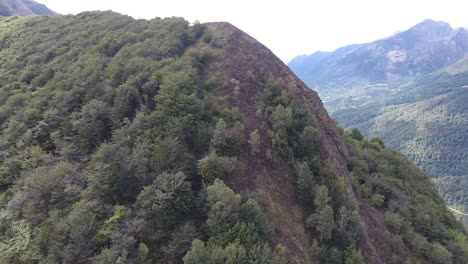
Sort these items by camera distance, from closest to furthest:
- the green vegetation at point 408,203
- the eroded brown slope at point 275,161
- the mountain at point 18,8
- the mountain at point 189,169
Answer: the mountain at point 189,169 → the eroded brown slope at point 275,161 → the green vegetation at point 408,203 → the mountain at point 18,8

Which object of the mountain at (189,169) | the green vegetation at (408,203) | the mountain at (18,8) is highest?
the mountain at (18,8)

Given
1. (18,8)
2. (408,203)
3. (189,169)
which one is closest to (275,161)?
(189,169)

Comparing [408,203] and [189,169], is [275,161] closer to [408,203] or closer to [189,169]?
[189,169]

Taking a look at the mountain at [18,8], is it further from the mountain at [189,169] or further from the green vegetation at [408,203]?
the green vegetation at [408,203]

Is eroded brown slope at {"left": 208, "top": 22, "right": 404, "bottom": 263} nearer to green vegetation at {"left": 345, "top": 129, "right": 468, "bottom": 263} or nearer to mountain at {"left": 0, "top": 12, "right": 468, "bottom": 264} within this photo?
mountain at {"left": 0, "top": 12, "right": 468, "bottom": 264}

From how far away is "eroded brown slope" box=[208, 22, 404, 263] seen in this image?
71.4 feet

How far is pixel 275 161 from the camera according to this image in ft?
83.6

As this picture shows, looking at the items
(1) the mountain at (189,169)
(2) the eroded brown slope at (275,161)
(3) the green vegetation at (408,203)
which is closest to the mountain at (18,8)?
(1) the mountain at (189,169)

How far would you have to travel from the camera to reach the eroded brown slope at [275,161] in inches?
857

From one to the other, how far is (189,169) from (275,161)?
300 inches

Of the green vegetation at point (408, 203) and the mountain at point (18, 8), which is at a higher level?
the mountain at point (18, 8)

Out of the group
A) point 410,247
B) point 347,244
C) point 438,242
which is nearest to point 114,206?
point 347,244

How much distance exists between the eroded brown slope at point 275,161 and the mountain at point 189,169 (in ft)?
0.38

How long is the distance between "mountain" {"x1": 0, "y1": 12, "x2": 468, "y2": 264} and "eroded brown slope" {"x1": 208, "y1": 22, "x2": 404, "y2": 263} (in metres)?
0.12
